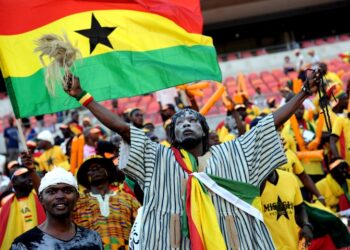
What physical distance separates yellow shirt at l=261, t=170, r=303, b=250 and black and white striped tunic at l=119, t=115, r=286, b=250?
1.32 metres

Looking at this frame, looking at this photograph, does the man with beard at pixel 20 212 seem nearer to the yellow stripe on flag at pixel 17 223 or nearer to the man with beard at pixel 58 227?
the yellow stripe on flag at pixel 17 223

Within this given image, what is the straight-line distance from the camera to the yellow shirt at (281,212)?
6.10 m

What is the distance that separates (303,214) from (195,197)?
208 centimetres

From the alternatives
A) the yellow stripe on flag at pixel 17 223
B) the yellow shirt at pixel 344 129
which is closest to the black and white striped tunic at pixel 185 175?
the yellow stripe on flag at pixel 17 223

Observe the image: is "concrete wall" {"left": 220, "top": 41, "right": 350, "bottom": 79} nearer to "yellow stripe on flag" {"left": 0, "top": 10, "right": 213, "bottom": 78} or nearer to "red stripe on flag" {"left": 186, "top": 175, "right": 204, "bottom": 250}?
"yellow stripe on flag" {"left": 0, "top": 10, "right": 213, "bottom": 78}

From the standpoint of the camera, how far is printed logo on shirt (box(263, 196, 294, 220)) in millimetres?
6146

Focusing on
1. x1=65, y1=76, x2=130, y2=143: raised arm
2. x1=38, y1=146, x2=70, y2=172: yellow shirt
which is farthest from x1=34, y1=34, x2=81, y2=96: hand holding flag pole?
x1=38, y1=146, x2=70, y2=172: yellow shirt

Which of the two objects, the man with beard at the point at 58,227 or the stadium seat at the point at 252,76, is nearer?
the man with beard at the point at 58,227

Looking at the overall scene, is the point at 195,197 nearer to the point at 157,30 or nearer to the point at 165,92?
the point at 157,30

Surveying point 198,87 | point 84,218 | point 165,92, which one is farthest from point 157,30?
point 165,92

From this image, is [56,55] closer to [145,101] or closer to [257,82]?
[145,101]

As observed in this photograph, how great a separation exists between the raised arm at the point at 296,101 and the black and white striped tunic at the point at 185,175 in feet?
0.20

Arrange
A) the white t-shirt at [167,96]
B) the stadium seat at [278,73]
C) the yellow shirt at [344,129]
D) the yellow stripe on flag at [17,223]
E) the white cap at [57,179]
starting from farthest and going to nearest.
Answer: the stadium seat at [278,73] < the white t-shirt at [167,96] < the yellow shirt at [344,129] < the yellow stripe on flag at [17,223] < the white cap at [57,179]

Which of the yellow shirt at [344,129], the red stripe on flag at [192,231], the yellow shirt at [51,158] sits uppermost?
the red stripe on flag at [192,231]
